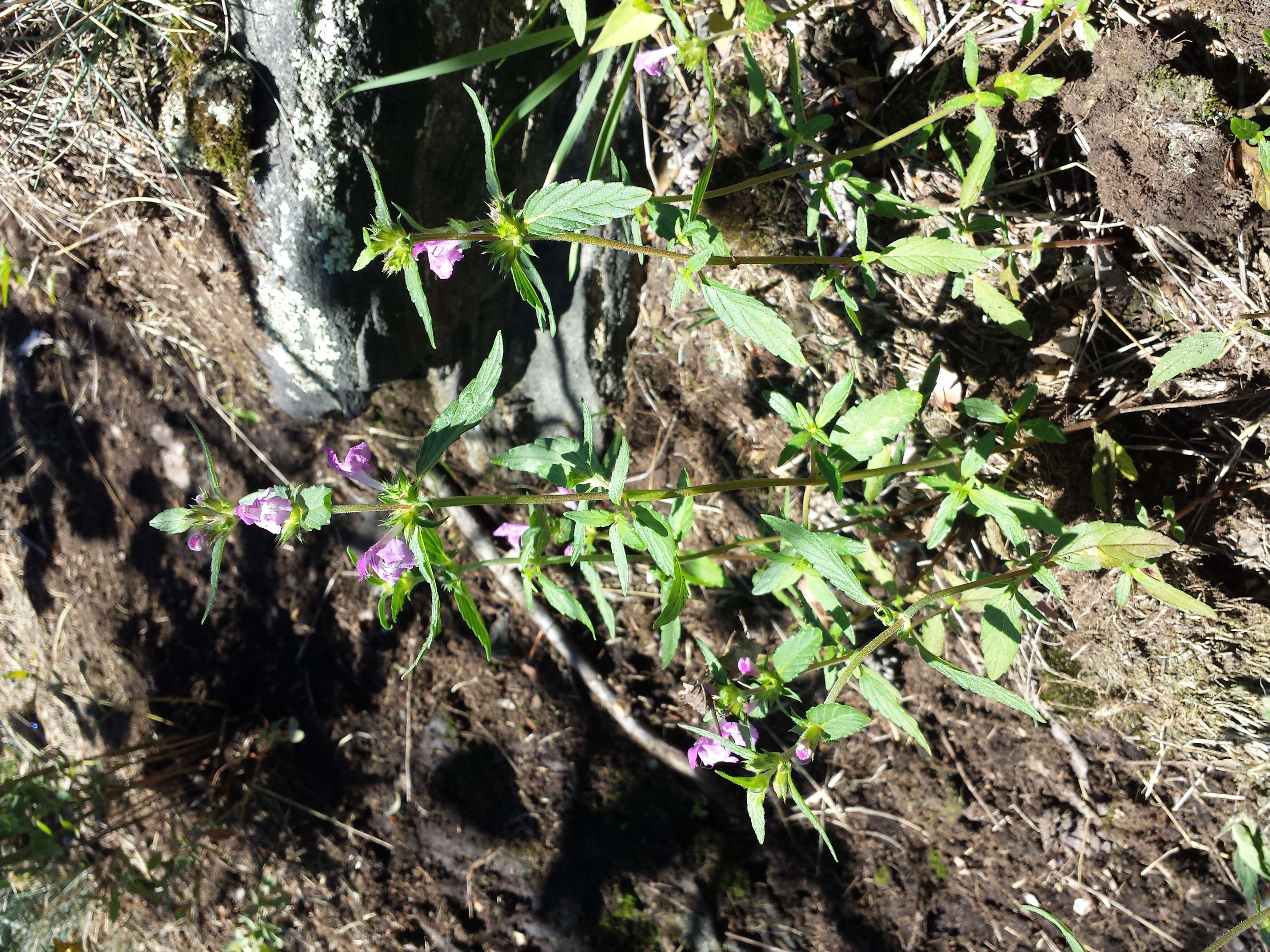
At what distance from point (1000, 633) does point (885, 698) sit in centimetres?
29

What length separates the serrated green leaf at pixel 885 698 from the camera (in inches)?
62.4

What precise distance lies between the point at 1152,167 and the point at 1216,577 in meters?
0.99

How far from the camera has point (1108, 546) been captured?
Result: 4.84 ft

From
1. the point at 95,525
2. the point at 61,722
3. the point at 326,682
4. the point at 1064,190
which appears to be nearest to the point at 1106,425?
the point at 1064,190

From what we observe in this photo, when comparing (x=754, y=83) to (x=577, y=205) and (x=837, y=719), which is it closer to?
(x=577, y=205)

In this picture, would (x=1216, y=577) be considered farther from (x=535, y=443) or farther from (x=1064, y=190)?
(x=535, y=443)

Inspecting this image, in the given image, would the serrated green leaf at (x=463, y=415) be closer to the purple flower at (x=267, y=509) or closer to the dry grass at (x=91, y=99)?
the purple flower at (x=267, y=509)

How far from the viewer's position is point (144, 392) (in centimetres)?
321

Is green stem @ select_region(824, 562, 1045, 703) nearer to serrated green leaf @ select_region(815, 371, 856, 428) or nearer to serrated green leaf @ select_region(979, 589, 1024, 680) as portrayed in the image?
serrated green leaf @ select_region(979, 589, 1024, 680)

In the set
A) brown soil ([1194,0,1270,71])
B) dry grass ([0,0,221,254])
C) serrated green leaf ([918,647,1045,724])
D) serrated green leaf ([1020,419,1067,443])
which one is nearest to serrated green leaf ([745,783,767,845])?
serrated green leaf ([918,647,1045,724])

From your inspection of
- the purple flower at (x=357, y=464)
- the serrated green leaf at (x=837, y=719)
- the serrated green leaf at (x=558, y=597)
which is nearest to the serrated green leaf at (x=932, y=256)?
the serrated green leaf at (x=837, y=719)

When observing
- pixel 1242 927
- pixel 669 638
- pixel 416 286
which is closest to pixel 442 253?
pixel 416 286

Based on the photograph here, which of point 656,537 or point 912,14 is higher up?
point 912,14

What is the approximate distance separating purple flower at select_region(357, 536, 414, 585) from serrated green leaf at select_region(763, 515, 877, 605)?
2.16 feet
